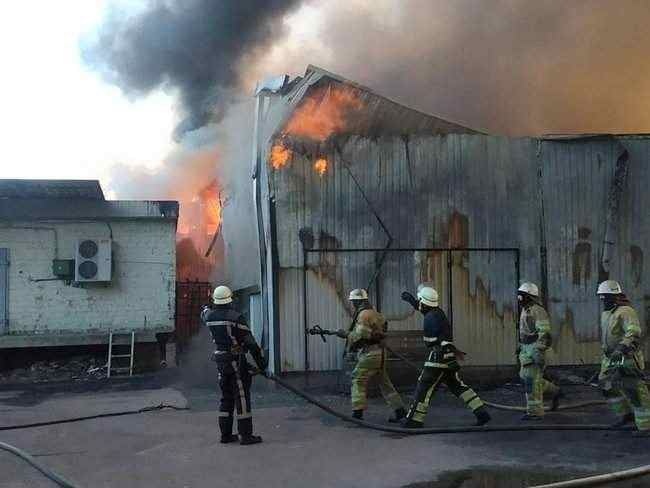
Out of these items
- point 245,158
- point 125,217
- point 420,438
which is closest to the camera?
point 420,438

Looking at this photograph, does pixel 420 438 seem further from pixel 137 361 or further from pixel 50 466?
pixel 137 361

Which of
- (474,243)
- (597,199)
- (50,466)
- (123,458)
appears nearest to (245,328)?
(123,458)

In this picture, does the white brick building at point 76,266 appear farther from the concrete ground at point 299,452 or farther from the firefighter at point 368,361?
the firefighter at point 368,361

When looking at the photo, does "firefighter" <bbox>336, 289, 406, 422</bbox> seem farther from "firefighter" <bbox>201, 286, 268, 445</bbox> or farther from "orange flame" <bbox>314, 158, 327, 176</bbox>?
"orange flame" <bbox>314, 158, 327, 176</bbox>

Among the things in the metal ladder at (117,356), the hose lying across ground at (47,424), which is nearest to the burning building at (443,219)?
the hose lying across ground at (47,424)

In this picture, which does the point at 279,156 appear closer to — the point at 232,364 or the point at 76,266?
the point at 232,364

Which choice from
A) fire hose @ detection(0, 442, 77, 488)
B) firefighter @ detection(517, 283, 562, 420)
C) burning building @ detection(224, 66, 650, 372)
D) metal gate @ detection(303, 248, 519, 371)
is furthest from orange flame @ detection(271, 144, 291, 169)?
fire hose @ detection(0, 442, 77, 488)

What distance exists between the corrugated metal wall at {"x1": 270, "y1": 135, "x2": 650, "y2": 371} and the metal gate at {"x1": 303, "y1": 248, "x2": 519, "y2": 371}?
0.02 metres

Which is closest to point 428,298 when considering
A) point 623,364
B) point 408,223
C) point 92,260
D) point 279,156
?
Answer: point 623,364

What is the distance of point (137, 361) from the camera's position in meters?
14.3

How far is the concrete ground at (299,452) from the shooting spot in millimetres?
5398

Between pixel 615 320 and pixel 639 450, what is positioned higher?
pixel 615 320

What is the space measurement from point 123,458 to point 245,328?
1714 millimetres

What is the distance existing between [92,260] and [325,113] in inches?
246
